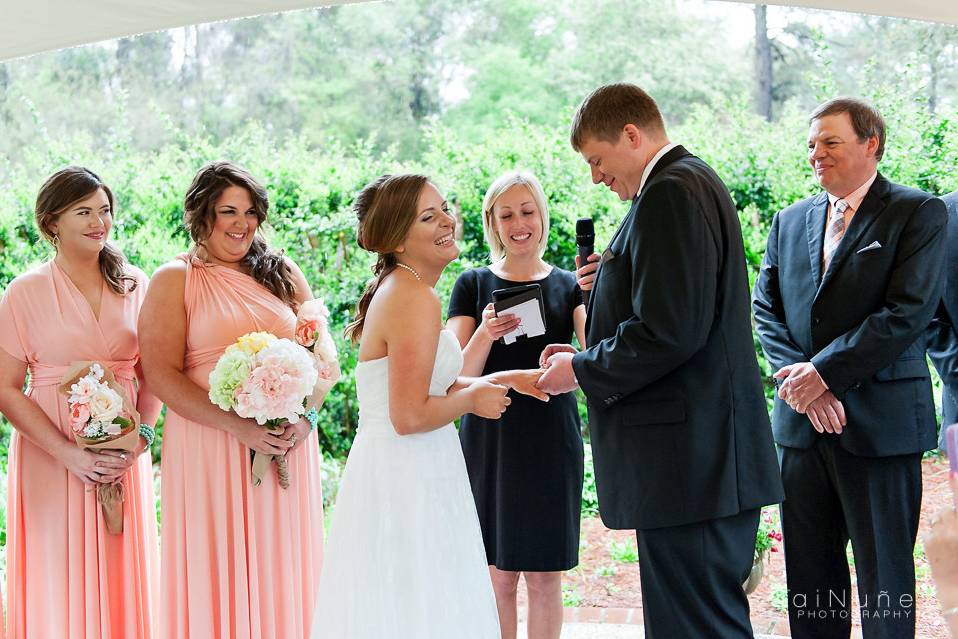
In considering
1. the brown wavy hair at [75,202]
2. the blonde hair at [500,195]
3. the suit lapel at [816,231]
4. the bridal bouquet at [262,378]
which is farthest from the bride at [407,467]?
the suit lapel at [816,231]

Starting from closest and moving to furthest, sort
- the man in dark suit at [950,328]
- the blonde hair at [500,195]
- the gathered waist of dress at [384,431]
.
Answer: the gathered waist of dress at [384,431] < the man in dark suit at [950,328] < the blonde hair at [500,195]

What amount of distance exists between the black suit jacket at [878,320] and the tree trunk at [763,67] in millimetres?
9542

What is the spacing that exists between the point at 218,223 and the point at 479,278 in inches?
44.0

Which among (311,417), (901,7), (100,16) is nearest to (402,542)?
(311,417)

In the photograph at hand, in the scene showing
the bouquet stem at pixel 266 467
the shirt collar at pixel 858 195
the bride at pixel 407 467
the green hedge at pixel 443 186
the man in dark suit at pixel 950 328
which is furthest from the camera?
the green hedge at pixel 443 186

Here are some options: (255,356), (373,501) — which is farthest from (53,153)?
(373,501)

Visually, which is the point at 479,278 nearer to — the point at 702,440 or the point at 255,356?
the point at 255,356

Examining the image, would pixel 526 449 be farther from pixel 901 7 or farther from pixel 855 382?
pixel 901 7

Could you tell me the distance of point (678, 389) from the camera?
3.19 m

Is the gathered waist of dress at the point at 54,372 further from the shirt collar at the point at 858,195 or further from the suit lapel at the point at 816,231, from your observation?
the shirt collar at the point at 858,195

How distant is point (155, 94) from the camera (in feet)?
46.9

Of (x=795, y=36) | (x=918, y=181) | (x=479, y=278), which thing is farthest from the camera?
(x=795, y=36)

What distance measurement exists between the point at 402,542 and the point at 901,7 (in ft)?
8.62

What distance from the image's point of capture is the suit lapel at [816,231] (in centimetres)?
394
